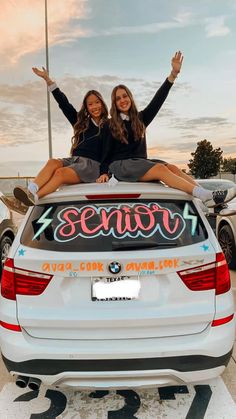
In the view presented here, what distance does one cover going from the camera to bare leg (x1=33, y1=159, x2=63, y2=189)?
4043 mm

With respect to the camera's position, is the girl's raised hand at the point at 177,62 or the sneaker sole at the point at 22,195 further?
the girl's raised hand at the point at 177,62

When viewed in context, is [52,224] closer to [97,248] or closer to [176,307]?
[97,248]

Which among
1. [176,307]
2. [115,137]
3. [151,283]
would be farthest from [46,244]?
[115,137]

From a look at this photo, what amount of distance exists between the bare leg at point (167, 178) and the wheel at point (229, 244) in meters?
3.21

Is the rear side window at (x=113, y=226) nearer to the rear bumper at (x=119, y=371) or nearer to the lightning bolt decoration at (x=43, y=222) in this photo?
the lightning bolt decoration at (x=43, y=222)

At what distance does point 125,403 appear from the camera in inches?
127

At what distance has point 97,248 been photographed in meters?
2.86

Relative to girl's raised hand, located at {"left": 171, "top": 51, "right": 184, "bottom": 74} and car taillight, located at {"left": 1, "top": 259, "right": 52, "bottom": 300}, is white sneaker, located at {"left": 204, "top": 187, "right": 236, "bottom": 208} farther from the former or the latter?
car taillight, located at {"left": 1, "top": 259, "right": 52, "bottom": 300}

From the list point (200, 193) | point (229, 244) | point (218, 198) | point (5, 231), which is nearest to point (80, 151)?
point (218, 198)

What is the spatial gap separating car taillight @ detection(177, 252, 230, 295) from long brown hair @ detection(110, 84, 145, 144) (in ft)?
7.43

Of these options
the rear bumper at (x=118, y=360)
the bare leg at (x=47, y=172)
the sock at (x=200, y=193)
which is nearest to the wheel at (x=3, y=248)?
the bare leg at (x=47, y=172)

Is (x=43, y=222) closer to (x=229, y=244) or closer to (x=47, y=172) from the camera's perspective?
(x=47, y=172)

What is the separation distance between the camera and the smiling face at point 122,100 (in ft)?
16.3

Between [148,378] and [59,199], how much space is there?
1259 millimetres
